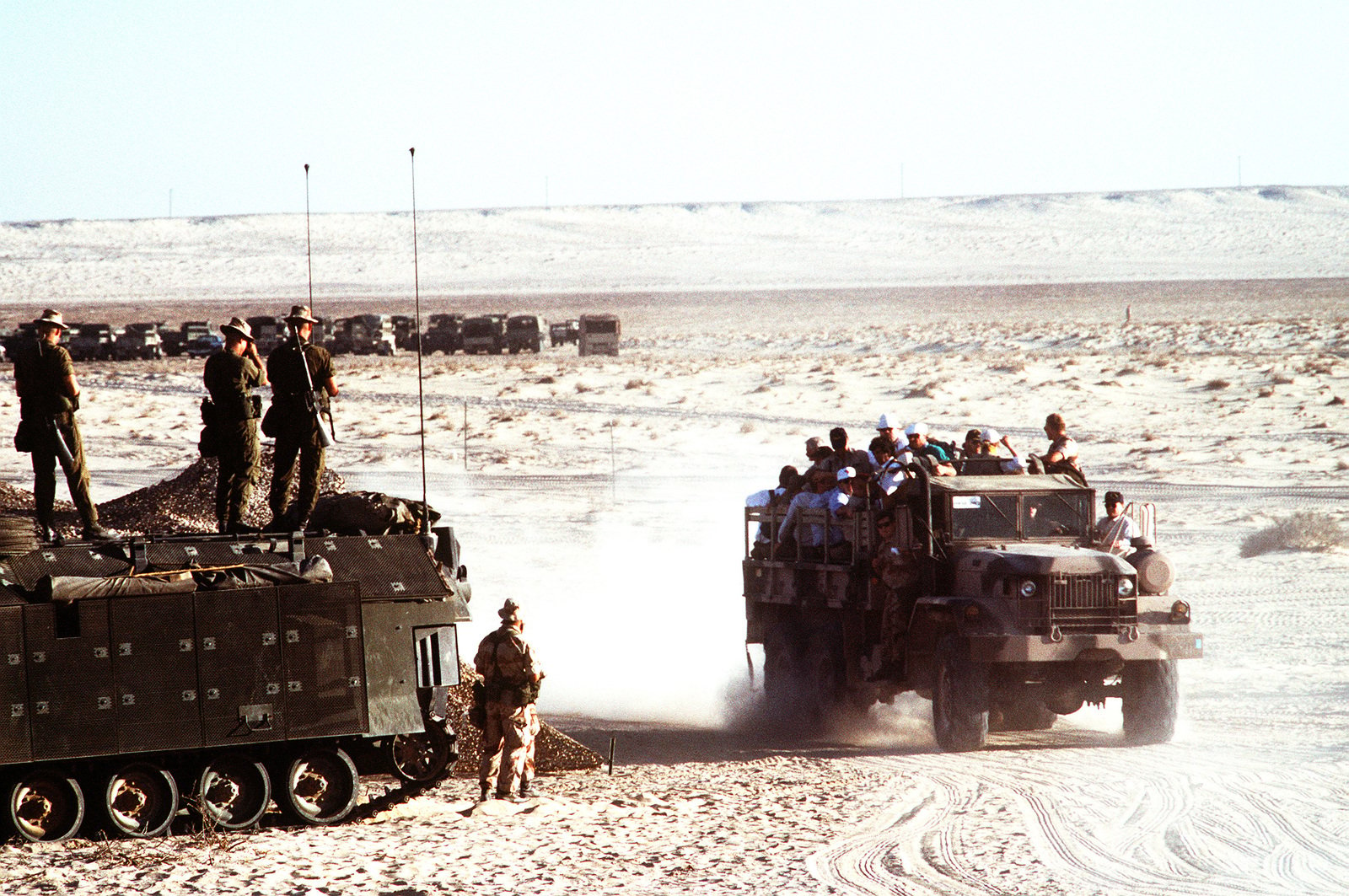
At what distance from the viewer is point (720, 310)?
87.8 metres

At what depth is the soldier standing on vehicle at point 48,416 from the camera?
13984 millimetres

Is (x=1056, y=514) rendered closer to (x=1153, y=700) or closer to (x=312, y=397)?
(x=1153, y=700)

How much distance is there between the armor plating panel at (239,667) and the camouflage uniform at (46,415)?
7.68 ft

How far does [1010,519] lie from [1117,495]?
3.12 ft

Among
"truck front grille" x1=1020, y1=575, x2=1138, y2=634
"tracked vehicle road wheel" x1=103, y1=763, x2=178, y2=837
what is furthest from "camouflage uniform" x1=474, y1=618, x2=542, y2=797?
"truck front grille" x1=1020, y1=575, x2=1138, y2=634

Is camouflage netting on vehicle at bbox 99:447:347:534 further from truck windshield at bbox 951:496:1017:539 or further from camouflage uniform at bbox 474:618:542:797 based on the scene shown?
camouflage uniform at bbox 474:618:542:797

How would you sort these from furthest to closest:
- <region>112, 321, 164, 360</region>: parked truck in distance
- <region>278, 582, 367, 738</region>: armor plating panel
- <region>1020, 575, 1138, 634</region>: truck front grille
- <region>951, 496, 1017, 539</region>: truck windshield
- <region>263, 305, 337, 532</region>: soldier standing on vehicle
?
<region>112, 321, 164, 360</region>: parked truck in distance, <region>951, 496, 1017, 539</region>: truck windshield, <region>1020, 575, 1138, 634</region>: truck front grille, <region>263, 305, 337, 532</region>: soldier standing on vehicle, <region>278, 582, 367, 738</region>: armor plating panel

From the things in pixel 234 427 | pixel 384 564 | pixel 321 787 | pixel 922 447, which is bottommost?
pixel 321 787

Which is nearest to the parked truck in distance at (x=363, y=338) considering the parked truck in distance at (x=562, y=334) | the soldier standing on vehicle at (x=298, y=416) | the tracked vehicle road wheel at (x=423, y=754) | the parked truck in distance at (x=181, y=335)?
the parked truck in distance at (x=181, y=335)

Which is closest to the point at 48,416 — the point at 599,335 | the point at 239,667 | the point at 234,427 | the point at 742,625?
the point at 234,427

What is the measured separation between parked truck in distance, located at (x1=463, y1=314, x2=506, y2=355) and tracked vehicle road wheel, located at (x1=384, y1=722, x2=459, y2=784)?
4920cm

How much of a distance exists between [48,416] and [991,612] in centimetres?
760

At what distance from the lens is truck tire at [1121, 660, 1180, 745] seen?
1530 cm

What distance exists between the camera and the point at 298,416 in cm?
1452
